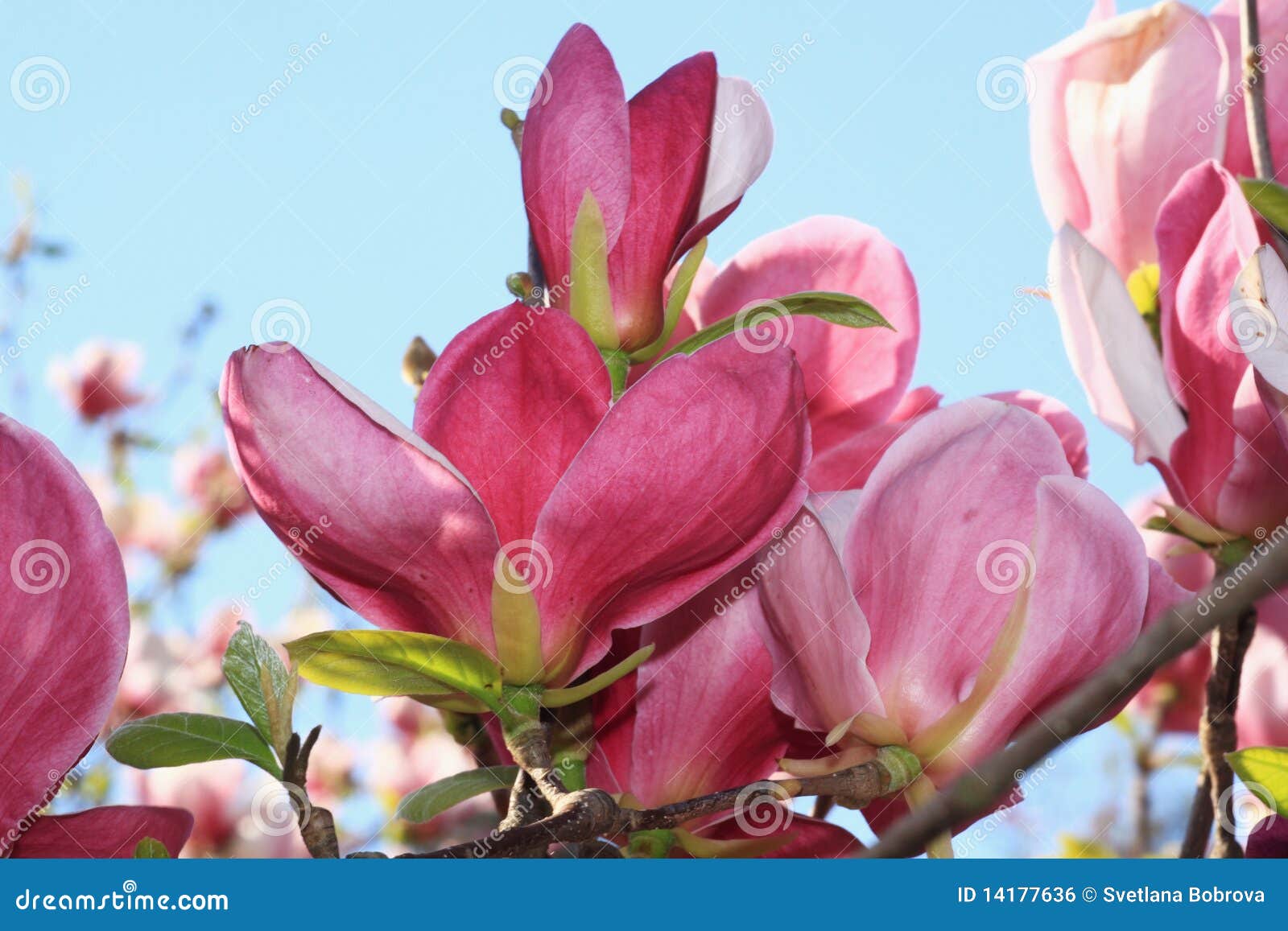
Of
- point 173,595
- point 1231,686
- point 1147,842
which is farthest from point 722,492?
point 173,595

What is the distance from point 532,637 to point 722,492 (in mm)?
78

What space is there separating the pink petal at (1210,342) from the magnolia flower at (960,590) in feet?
0.29

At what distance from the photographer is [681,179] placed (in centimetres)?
47

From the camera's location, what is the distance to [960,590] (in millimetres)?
419

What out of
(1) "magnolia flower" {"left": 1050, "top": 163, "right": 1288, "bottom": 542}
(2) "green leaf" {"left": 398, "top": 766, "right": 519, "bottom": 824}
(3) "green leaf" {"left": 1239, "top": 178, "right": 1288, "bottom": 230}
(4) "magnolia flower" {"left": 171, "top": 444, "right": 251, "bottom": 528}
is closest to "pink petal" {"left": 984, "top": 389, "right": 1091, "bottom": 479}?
(1) "magnolia flower" {"left": 1050, "top": 163, "right": 1288, "bottom": 542}

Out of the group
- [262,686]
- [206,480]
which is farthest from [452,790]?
[206,480]

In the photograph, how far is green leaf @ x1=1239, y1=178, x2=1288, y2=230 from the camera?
43cm

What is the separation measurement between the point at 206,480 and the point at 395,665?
1908mm

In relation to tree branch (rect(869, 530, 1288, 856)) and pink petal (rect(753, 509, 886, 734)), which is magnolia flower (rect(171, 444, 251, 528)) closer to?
pink petal (rect(753, 509, 886, 734))

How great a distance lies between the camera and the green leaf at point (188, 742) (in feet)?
1.40

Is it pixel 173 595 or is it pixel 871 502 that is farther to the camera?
pixel 173 595

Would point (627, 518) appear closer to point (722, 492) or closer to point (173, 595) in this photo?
point (722, 492)

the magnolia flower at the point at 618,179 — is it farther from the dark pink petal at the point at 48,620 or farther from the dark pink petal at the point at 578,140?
the dark pink petal at the point at 48,620

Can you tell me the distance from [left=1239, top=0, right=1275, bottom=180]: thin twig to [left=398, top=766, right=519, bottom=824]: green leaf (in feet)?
1.23
